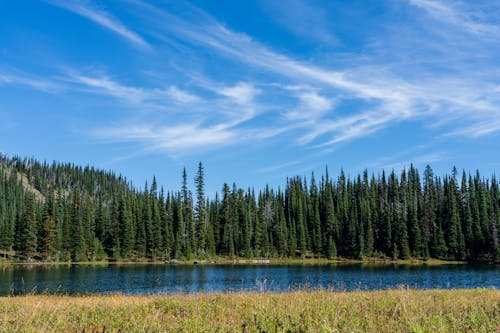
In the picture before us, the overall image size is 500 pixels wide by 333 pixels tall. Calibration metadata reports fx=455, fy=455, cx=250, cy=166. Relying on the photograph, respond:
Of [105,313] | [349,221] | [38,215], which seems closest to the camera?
[105,313]

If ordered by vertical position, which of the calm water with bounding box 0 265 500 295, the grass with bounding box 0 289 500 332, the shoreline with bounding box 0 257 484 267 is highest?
the grass with bounding box 0 289 500 332

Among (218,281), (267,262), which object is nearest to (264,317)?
(218,281)

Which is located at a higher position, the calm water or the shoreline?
the calm water

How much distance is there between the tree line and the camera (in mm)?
126938

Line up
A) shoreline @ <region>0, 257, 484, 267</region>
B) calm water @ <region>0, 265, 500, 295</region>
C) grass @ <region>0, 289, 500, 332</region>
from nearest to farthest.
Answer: grass @ <region>0, 289, 500, 332</region> < calm water @ <region>0, 265, 500, 295</region> < shoreline @ <region>0, 257, 484, 267</region>

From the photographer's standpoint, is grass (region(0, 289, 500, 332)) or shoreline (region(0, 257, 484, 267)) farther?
shoreline (region(0, 257, 484, 267))

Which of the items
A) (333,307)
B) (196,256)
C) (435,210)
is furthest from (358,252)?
(333,307)

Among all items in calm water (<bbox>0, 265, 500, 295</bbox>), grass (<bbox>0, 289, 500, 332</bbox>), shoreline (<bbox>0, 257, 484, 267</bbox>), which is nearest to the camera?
→ grass (<bbox>0, 289, 500, 332</bbox>)

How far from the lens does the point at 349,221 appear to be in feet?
486

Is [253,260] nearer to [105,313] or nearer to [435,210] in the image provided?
[435,210]

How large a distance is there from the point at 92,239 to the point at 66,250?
9.13 m

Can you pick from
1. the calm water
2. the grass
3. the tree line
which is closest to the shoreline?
the tree line

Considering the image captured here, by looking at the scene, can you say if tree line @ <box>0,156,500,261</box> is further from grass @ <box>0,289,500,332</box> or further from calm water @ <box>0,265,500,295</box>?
grass @ <box>0,289,500,332</box>

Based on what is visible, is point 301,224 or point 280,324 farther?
point 301,224
